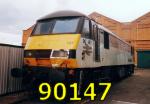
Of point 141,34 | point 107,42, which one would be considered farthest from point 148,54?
point 107,42

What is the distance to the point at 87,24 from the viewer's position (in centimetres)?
A: 1016

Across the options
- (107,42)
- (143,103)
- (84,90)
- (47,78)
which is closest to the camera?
(47,78)

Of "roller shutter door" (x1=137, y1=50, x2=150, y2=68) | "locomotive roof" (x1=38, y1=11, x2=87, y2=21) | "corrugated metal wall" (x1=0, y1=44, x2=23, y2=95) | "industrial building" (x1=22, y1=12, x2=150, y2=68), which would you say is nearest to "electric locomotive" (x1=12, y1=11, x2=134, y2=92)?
"locomotive roof" (x1=38, y1=11, x2=87, y2=21)

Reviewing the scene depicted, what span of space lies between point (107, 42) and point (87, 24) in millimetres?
3505

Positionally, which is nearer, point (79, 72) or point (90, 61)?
point (79, 72)

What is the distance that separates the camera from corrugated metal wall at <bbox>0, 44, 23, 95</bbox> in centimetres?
981

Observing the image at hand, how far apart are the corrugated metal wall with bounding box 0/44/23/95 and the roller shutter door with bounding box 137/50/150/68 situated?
29424 millimetres

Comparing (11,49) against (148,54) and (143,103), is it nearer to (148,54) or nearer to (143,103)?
(143,103)

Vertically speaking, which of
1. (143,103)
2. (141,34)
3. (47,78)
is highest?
(141,34)

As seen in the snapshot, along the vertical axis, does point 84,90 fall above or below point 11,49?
below

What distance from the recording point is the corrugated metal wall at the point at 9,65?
32.2 ft

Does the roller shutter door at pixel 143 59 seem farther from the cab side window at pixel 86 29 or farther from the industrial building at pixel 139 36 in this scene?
the cab side window at pixel 86 29

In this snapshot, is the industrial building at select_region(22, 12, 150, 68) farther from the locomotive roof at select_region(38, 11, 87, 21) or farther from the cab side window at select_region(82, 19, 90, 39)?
the locomotive roof at select_region(38, 11, 87, 21)

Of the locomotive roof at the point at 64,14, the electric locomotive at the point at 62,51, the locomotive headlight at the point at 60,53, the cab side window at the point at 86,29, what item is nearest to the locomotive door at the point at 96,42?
the electric locomotive at the point at 62,51
